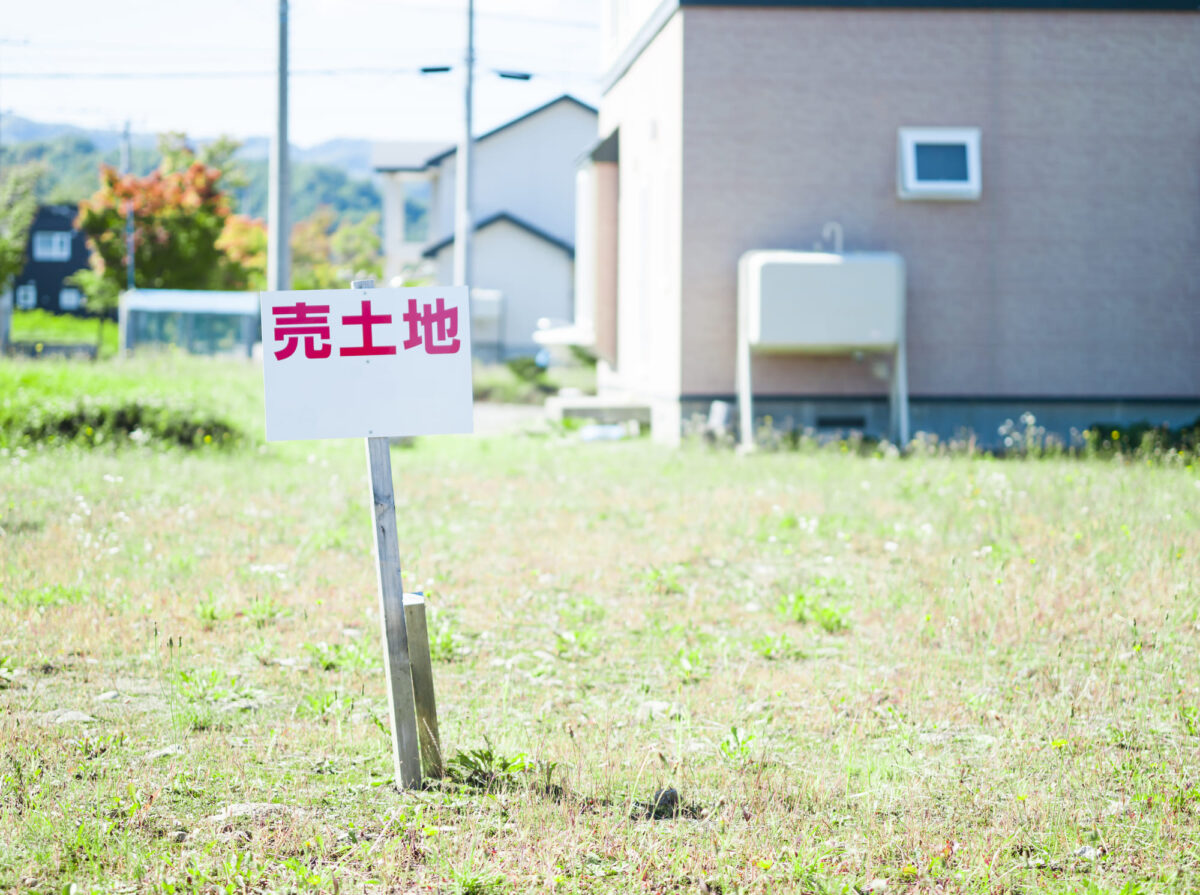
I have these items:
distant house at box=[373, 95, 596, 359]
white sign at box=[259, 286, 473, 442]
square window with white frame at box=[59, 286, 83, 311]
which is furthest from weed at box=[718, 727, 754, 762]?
square window with white frame at box=[59, 286, 83, 311]

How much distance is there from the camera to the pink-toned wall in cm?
1294

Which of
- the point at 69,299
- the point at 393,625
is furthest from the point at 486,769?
the point at 69,299

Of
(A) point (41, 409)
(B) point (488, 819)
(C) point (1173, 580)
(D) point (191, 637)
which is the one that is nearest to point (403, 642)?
(B) point (488, 819)

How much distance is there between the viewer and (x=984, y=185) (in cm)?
1303

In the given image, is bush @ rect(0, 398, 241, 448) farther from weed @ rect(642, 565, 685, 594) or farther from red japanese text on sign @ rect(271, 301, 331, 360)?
red japanese text on sign @ rect(271, 301, 331, 360)

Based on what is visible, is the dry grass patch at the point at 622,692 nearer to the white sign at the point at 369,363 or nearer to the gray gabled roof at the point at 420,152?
the white sign at the point at 369,363

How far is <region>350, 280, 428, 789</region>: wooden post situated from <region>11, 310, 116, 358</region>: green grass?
48.4m

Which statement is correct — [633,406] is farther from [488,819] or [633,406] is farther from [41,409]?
[488,819]

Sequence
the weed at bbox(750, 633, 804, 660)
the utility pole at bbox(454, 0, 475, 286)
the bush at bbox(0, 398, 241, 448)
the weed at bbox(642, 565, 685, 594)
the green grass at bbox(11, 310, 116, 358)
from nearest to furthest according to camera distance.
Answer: the weed at bbox(750, 633, 804, 660)
the weed at bbox(642, 565, 685, 594)
the bush at bbox(0, 398, 241, 448)
the utility pole at bbox(454, 0, 475, 286)
the green grass at bbox(11, 310, 116, 358)

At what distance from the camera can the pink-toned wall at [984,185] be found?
12.9 metres

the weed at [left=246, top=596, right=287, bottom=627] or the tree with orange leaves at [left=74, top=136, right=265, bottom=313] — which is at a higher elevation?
the tree with orange leaves at [left=74, top=136, right=265, bottom=313]

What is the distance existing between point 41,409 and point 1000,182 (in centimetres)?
1045

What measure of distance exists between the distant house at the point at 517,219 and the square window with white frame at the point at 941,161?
19287mm

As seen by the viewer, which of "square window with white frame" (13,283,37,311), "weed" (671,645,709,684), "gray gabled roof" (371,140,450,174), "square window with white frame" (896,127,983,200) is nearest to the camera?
"weed" (671,645,709,684)
